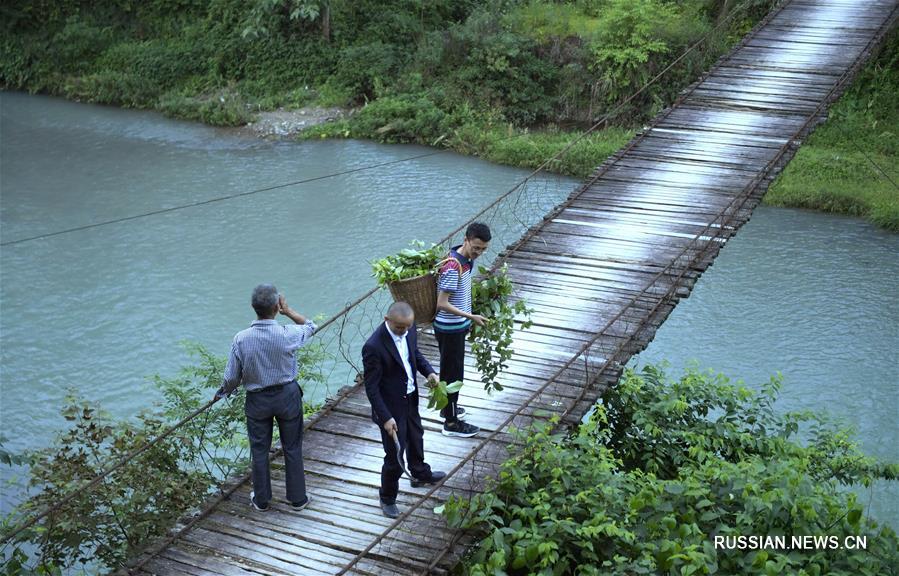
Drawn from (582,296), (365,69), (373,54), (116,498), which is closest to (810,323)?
(582,296)

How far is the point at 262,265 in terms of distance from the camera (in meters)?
12.2

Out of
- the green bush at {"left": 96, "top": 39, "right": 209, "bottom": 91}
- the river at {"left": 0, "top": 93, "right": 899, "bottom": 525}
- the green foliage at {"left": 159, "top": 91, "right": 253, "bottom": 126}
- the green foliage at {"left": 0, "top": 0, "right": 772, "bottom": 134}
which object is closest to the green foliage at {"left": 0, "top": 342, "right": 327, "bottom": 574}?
the river at {"left": 0, "top": 93, "right": 899, "bottom": 525}

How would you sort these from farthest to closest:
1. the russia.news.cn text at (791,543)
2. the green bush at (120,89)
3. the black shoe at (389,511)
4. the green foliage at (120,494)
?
the green bush at (120,89) < the green foliage at (120,494) < the russia.news.cn text at (791,543) < the black shoe at (389,511)

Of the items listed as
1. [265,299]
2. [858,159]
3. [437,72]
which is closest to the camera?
[265,299]

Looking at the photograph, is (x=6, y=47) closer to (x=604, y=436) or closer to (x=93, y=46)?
(x=93, y=46)

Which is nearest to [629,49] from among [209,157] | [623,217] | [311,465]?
[209,157]

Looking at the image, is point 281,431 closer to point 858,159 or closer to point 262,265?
point 262,265

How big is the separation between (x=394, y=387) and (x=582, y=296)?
2.60 m

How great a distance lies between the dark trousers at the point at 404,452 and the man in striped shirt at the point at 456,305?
48cm

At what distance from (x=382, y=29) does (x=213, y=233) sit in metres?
7.09

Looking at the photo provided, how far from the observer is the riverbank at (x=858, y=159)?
13336 millimetres

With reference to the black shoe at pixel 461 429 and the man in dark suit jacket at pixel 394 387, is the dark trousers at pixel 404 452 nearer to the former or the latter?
the man in dark suit jacket at pixel 394 387

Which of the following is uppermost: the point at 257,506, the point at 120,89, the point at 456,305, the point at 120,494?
the point at 456,305

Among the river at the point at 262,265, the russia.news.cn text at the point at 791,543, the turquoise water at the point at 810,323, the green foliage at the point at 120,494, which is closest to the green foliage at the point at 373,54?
the river at the point at 262,265
